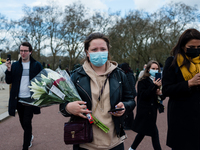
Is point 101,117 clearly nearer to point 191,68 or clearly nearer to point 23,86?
point 191,68

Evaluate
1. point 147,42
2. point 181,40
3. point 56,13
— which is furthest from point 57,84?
point 147,42

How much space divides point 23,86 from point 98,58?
2332mm

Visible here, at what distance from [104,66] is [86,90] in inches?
15.9

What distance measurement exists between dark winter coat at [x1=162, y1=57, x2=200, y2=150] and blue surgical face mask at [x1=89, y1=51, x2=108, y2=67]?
2.78 feet

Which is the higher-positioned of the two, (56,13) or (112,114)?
(56,13)

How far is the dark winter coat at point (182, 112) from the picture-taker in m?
2.17

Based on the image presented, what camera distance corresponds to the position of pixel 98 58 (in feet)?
6.71

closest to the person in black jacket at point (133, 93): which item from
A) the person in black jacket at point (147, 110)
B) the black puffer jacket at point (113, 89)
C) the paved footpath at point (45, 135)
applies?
the paved footpath at point (45, 135)

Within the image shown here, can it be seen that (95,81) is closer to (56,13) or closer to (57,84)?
(57,84)

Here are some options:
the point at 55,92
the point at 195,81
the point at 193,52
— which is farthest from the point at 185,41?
the point at 55,92

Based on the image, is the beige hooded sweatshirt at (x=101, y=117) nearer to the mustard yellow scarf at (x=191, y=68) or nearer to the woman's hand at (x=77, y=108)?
the woman's hand at (x=77, y=108)

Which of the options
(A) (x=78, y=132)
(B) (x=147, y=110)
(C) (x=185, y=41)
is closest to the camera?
(A) (x=78, y=132)

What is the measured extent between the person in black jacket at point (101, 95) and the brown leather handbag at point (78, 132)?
0.26 feet

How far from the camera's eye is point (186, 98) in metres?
2.23
